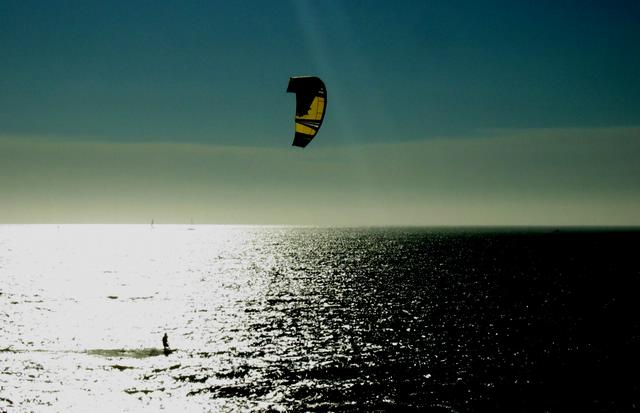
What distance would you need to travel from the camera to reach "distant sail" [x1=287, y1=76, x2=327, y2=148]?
100 feet

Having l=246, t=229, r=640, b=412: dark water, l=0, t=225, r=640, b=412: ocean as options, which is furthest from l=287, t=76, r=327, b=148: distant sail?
l=246, t=229, r=640, b=412: dark water

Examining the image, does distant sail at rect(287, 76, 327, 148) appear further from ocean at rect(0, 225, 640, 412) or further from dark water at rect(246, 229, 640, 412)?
dark water at rect(246, 229, 640, 412)

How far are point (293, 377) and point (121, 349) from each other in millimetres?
28119

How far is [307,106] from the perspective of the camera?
31.5 meters

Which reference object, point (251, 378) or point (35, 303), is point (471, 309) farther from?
point (35, 303)

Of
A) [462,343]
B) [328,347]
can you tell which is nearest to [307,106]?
[328,347]

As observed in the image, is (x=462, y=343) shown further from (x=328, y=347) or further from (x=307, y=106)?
(x=307, y=106)

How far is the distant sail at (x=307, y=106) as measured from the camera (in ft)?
100

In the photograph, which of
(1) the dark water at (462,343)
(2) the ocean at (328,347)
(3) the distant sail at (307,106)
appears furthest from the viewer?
(1) the dark water at (462,343)

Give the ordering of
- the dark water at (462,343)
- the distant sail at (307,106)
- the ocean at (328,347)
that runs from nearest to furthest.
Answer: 1. the distant sail at (307,106)
2. the ocean at (328,347)
3. the dark water at (462,343)

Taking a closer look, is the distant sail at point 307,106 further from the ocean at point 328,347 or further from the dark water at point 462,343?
the dark water at point 462,343

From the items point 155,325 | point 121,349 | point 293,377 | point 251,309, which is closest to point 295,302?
point 251,309

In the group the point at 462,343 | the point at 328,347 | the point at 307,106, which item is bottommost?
the point at 462,343

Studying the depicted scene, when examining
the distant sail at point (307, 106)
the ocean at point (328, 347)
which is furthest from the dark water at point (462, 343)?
the distant sail at point (307, 106)
